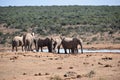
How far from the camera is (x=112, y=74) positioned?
15758mm

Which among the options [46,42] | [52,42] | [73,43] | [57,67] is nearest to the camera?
[57,67]

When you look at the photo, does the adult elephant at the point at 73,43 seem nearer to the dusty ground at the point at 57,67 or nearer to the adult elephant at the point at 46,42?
the adult elephant at the point at 46,42

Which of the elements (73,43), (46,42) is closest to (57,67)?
(73,43)

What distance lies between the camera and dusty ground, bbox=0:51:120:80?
15.7m

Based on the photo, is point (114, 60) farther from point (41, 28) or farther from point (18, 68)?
point (41, 28)

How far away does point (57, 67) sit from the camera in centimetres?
1856

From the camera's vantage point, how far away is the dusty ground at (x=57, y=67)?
51.6 ft

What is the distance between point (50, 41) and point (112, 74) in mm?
12590

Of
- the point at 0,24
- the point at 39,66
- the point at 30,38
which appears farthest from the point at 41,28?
the point at 39,66

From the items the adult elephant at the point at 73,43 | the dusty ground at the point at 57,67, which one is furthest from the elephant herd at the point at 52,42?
the dusty ground at the point at 57,67

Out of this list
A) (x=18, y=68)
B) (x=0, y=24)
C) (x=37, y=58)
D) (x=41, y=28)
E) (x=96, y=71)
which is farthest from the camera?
(x=0, y=24)

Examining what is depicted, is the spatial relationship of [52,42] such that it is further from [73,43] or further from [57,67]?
[57,67]

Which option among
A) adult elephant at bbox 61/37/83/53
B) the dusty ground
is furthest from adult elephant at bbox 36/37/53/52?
the dusty ground

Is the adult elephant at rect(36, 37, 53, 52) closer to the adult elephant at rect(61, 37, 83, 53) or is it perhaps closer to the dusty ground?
the adult elephant at rect(61, 37, 83, 53)
